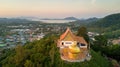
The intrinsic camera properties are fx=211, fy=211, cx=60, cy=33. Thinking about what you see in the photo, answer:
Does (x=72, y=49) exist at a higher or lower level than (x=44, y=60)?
higher

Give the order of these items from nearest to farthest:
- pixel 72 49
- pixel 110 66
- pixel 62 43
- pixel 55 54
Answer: pixel 72 49 → pixel 55 54 → pixel 62 43 → pixel 110 66

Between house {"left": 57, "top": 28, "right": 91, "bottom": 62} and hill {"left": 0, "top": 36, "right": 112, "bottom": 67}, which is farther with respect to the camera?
hill {"left": 0, "top": 36, "right": 112, "bottom": 67}

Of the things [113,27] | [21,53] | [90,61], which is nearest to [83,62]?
[90,61]

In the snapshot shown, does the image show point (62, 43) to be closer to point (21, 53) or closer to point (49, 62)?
point (49, 62)

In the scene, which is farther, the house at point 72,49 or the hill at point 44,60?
the hill at point 44,60

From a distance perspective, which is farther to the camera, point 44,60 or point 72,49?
point 44,60

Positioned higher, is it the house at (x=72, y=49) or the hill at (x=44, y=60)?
the house at (x=72, y=49)

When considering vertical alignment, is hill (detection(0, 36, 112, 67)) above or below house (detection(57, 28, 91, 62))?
below

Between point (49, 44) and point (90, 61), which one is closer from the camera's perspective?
point (90, 61)
